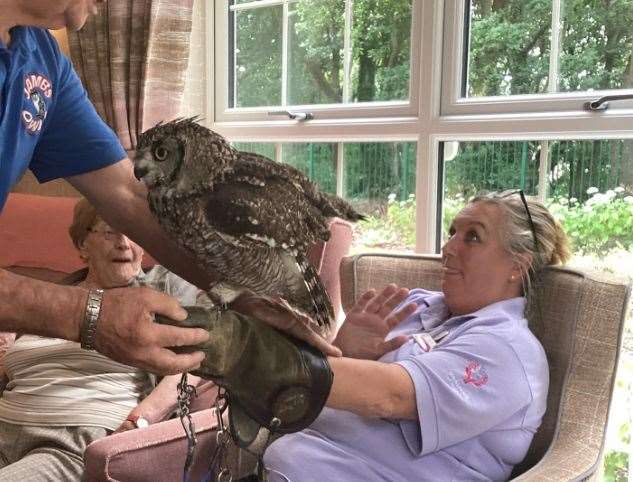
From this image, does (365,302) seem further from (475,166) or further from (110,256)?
(475,166)

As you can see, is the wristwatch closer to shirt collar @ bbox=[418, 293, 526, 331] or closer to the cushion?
shirt collar @ bbox=[418, 293, 526, 331]

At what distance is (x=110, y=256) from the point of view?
168 centimetres

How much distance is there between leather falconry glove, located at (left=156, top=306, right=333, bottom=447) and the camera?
0.82 meters

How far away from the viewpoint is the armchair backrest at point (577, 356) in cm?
137

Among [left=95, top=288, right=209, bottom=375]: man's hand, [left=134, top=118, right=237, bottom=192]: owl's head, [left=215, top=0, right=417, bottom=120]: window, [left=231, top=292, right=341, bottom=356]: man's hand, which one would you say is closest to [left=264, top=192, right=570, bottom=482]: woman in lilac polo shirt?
[left=231, top=292, right=341, bottom=356]: man's hand

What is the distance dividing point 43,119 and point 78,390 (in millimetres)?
773

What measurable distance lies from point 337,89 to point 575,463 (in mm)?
1497

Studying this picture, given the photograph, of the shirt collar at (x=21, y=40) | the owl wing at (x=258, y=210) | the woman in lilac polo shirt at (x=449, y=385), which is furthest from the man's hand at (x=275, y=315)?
the shirt collar at (x=21, y=40)

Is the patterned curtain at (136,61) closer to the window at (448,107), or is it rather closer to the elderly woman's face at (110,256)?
the window at (448,107)

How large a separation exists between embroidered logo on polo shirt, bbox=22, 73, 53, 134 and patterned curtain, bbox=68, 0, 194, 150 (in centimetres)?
117

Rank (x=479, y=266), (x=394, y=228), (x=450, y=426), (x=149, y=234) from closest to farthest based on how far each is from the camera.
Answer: (x=149, y=234), (x=450, y=426), (x=479, y=266), (x=394, y=228)

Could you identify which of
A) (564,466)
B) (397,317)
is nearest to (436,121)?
(397,317)

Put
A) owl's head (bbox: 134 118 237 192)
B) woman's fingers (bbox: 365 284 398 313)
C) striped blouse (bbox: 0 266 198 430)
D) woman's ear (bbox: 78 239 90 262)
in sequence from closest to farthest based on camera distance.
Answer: owl's head (bbox: 134 118 237 192) < woman's fingers (bbox: 365 284 398 313) < striped blouse (bbox: 0 266 198 430) < woman's ear (bbox: 78 239 90 262)

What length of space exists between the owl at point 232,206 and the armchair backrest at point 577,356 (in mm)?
825
